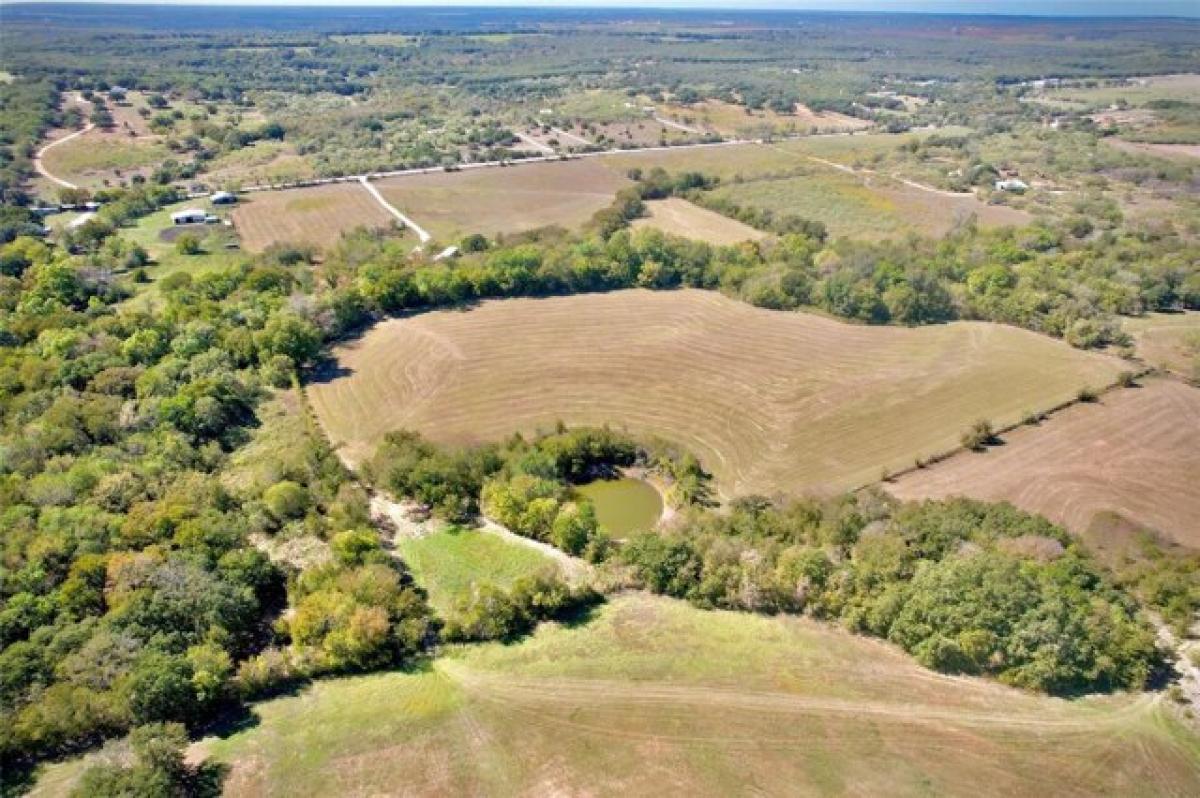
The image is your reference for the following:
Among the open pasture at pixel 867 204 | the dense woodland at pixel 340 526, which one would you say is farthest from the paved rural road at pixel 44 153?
the open pasture at pixel 867 204

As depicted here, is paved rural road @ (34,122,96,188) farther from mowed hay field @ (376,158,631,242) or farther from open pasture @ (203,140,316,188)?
mowed hay field @ (376,158,631,242)

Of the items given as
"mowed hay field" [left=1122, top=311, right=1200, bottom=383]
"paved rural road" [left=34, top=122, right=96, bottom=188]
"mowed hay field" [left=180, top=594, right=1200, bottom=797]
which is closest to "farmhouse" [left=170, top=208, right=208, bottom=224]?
"paved rural road" [left=34, top=122, right=96, bottom=188]

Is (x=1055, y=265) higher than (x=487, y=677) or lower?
higher

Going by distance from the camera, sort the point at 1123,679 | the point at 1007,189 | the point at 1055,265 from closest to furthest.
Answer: the point at 1123,679 → the point at 1055,265 → the point at 1007,189

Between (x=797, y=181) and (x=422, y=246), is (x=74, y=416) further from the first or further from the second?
(x=797, y=181)

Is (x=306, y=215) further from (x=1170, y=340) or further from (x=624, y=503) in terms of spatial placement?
(x=1170, y=340)

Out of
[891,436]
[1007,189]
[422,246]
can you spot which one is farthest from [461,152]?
[891,436]
